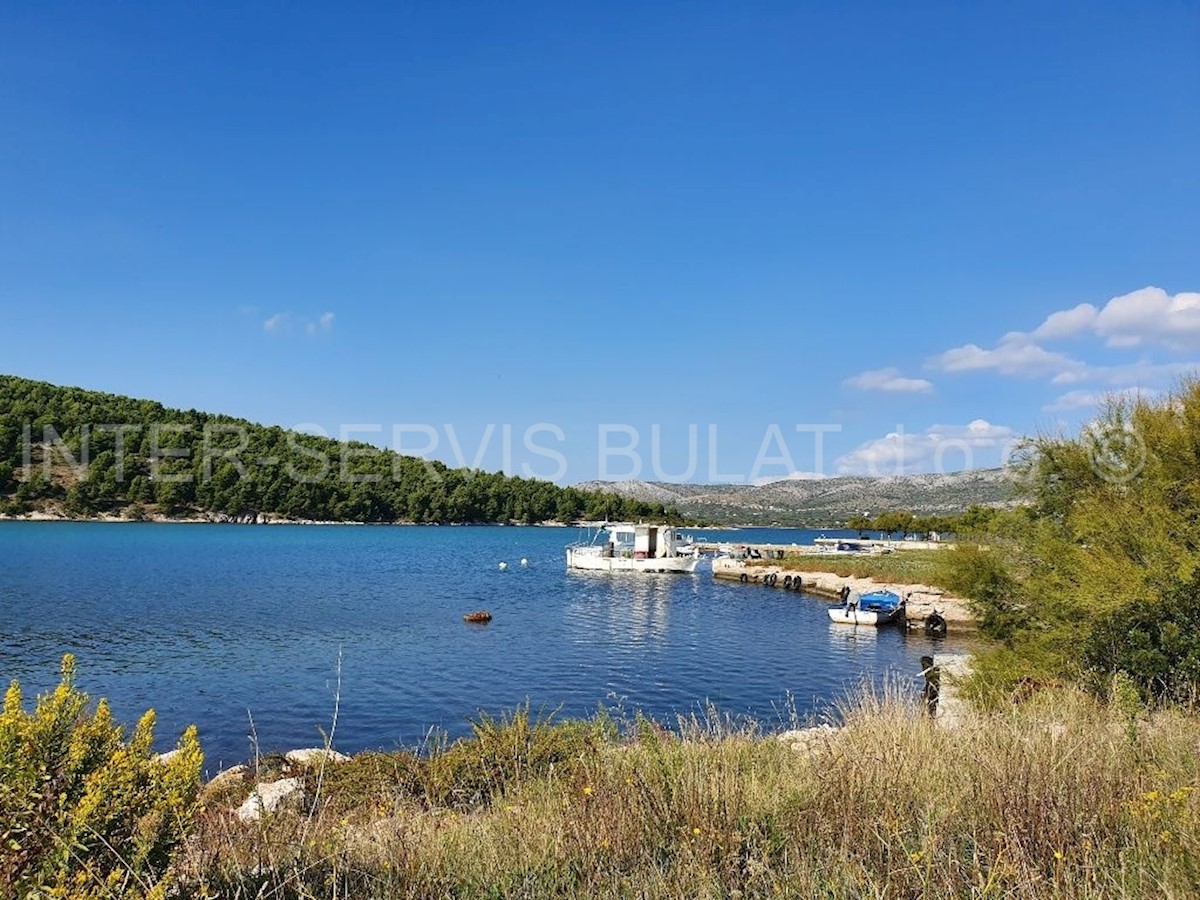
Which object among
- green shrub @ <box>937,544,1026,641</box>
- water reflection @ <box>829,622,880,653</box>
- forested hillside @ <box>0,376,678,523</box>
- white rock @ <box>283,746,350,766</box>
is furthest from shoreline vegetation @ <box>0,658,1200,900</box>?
forested hillside @ <box>0,376,678,523</box>

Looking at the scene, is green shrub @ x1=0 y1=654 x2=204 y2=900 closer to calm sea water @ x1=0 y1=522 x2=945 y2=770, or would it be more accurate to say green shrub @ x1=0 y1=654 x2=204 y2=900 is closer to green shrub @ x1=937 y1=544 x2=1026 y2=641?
calm sea water @ x1=0 y1=522 x2=945 y2=770

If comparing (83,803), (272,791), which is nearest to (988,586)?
(272,791)

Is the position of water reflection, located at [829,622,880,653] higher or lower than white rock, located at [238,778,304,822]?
lower

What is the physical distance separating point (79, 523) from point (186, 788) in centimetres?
13144

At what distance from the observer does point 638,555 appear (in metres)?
64.3

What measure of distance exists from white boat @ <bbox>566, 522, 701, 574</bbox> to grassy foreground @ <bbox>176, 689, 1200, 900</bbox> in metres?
56.1

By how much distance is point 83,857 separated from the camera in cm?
335

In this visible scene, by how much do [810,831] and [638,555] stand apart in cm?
5991

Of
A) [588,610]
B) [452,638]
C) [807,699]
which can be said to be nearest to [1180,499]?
[807,699]

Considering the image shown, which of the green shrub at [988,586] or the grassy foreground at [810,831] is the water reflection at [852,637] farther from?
the grassy foreground at [810,831]

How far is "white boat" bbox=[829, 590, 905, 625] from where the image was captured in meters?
36.7

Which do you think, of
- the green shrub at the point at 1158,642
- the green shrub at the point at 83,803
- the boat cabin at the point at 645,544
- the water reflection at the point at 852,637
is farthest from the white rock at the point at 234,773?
the boat cabin at the point at 645,544

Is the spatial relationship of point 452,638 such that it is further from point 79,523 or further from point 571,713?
point 79,523

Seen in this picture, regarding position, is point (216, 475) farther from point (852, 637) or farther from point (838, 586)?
point (852, 637)
